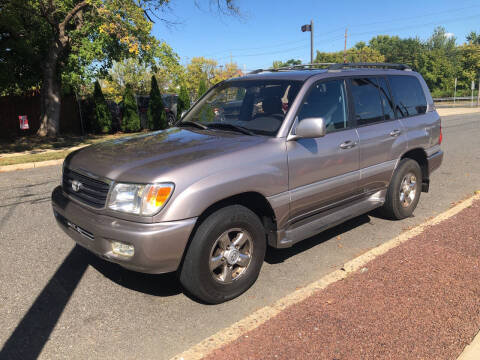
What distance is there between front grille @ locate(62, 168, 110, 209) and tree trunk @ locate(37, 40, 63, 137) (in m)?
14.1

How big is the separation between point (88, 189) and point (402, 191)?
3.87 meters

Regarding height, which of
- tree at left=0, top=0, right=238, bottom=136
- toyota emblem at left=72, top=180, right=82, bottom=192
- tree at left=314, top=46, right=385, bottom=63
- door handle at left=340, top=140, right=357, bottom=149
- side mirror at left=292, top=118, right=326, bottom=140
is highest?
tree at left=314, top=46, right=385, bottom=63

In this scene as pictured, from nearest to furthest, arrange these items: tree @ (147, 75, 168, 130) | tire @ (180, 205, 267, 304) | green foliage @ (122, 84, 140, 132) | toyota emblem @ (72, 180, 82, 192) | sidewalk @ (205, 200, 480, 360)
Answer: sidewalk @ (205, 200, 480, 360) < tire @ (180, 205, 267, 304) < toyota emblem @ (72, 180, 82, 192) < green foliage @ (122, 84, 140, 132) < tree @ (147, 75, 168, 130)

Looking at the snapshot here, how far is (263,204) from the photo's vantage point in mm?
3498

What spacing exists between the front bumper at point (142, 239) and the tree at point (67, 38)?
12.0 meters

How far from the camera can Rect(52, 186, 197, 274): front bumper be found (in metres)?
2.81

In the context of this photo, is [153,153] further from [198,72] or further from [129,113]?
[198,72]

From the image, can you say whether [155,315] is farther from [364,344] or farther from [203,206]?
[364,344]

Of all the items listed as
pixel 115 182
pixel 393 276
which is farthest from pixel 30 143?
pixel 393 276

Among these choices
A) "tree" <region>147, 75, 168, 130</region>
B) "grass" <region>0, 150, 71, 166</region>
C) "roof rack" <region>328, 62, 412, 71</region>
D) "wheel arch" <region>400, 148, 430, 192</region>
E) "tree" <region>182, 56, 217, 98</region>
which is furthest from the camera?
"tree" <region>182, 56, 217, 98</region>

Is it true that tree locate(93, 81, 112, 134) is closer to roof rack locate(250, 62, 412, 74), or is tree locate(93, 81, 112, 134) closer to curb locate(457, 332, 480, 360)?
roof rack locate(250, 62, 412, 74)

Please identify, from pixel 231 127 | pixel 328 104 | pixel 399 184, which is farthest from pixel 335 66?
pixel 399 184

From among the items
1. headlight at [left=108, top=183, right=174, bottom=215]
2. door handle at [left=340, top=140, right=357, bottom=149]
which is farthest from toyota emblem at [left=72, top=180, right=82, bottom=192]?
door handle at [left=340, top=140, right=357, bottom=149]

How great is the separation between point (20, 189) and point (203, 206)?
6.08m
